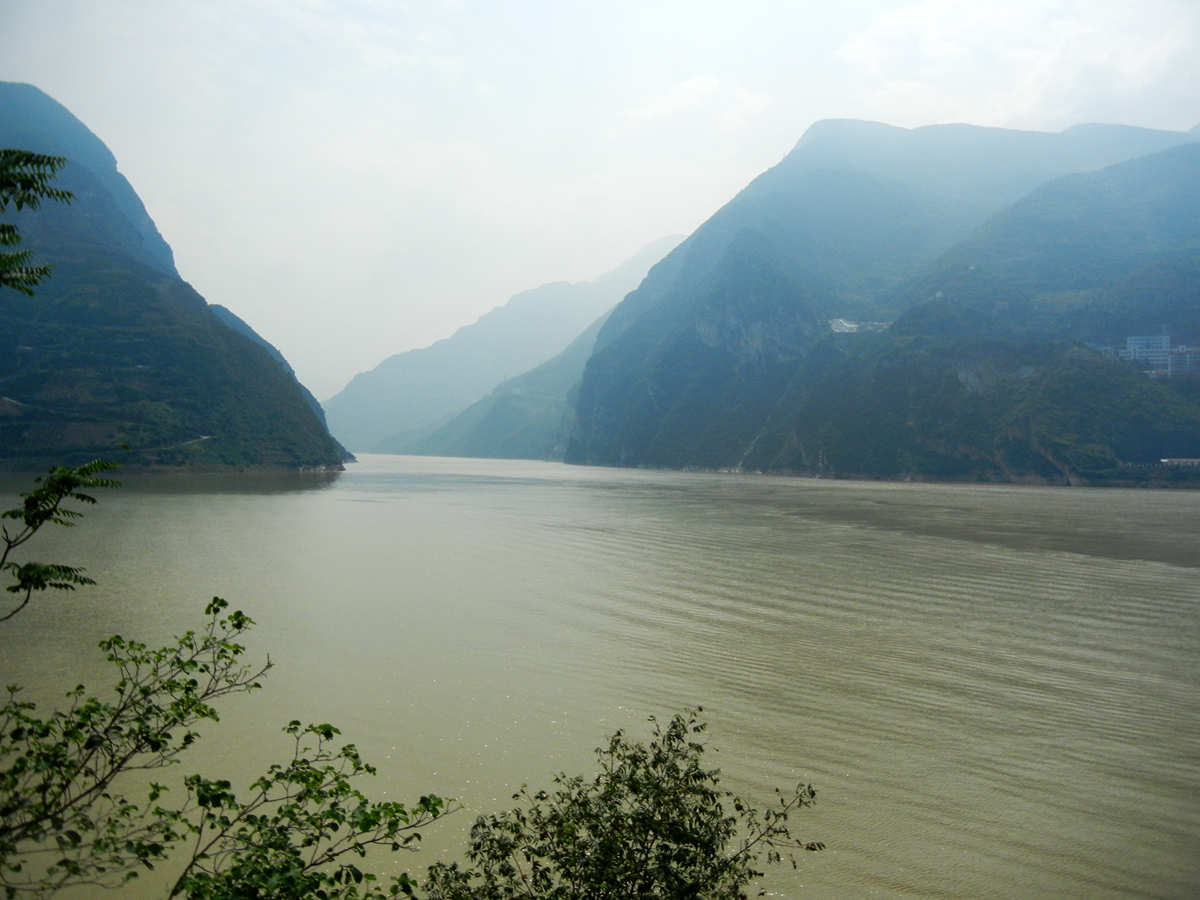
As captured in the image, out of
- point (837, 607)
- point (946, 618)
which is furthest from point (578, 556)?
point (946, 618)

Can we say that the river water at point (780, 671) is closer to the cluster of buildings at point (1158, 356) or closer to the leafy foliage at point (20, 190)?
the leafy foliage at point (20, 190)

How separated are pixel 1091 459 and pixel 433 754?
4560 inches

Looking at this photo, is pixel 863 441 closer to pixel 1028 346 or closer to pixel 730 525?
pixel 1028 346

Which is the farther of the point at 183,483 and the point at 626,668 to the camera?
the point at 183,483

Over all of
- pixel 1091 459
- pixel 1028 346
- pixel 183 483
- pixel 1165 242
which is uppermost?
pixel 1165 242

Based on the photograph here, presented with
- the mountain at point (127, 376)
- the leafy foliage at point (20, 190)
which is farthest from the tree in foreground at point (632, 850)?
the mountain at point (127, 376)

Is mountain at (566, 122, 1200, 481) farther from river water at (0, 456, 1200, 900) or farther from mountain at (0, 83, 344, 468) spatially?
mountain at (0, 83, 344, 468)

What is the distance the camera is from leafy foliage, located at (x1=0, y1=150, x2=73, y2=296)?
4824 millimetres

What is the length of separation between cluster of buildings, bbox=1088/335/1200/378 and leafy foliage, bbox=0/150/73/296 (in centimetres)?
14398

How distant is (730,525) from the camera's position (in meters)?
47.8

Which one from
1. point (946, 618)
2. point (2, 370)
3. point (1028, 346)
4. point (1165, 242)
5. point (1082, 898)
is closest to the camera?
point (1082, 898)

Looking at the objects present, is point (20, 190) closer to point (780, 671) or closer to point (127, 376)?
point (780, 671)

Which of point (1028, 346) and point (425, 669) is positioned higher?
point (1028, 346)

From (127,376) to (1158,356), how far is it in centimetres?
15613
